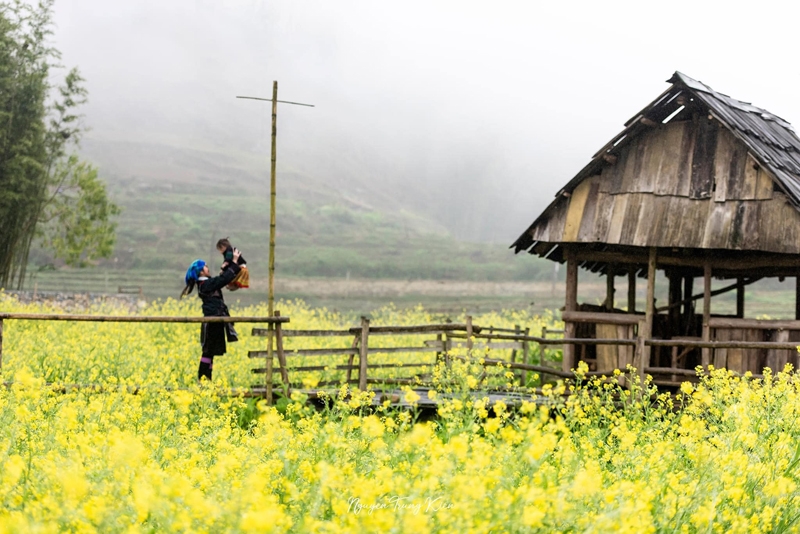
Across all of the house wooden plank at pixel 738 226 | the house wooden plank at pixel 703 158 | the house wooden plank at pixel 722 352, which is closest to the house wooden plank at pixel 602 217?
the house wooden plank at pixel 703 158

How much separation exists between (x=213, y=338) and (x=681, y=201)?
24.3 ft

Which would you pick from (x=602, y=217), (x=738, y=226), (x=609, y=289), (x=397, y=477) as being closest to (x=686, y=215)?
(x=738, y=226)

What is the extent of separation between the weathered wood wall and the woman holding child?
555 centimetres

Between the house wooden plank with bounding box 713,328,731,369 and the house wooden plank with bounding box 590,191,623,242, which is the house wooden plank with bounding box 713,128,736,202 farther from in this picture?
the house wooden plank with bounding box 713,328,731,369

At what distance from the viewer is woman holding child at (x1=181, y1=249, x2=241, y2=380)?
10484mm

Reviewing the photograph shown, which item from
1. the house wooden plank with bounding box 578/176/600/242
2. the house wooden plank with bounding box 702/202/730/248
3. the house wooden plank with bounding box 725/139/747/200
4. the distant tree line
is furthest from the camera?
the distant tree line

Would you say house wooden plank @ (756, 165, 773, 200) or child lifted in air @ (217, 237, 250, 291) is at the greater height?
house wooden plank @ (756, 165, 773, 200)

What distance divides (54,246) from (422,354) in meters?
21.3

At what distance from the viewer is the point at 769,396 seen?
6.09m

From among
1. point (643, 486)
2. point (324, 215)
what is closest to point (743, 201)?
point (643, 486)

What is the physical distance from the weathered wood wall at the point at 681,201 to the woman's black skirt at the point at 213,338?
5.74 meters

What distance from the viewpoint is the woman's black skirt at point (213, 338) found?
1063 cm

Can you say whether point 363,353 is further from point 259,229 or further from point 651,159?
point 259,229

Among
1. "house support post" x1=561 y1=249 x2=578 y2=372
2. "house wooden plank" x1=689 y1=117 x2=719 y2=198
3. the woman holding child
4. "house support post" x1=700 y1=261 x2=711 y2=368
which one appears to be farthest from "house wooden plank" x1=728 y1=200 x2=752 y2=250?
the woman holding child
